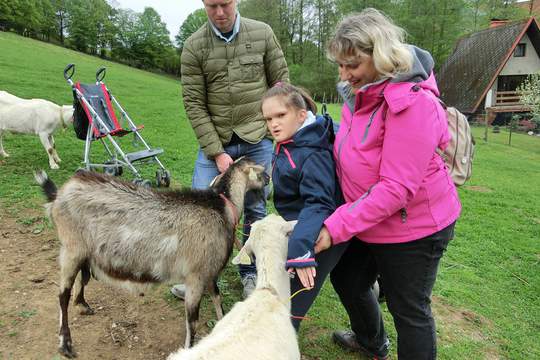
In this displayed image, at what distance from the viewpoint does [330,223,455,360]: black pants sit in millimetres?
2023

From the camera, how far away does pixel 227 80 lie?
3379 mm

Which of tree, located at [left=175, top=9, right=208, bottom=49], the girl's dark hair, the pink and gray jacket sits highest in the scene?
tree, located at [left=175, top=9, right=208, bottom=49]

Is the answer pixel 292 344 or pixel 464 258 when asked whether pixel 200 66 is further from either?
pixel 464 258

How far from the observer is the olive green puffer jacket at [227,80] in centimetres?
333

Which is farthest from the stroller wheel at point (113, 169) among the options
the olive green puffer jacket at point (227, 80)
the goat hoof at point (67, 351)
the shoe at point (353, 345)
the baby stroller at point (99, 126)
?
the shoe at point (353, 345)

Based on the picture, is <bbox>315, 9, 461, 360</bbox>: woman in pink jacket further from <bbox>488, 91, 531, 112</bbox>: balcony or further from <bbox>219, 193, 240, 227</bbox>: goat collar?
<bbox>488, 91, 531, 112</bbox>: balcony

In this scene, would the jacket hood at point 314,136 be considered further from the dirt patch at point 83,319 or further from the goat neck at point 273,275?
the dirt patch at point 83,319

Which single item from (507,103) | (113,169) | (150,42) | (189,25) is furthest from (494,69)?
(189,25)

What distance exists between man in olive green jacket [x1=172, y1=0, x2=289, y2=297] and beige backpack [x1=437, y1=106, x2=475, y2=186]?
188cm

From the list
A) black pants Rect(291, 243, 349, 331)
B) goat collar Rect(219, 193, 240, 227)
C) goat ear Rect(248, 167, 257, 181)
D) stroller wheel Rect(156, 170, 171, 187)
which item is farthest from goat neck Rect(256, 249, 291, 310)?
stroller wheel Rect(156, 170, 171, 187)

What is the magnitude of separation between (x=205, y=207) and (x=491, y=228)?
6.71 metres

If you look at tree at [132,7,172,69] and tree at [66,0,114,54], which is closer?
tree at [66,0,114,54]

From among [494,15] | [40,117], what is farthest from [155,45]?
[40,117]

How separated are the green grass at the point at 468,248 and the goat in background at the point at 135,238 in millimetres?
854
